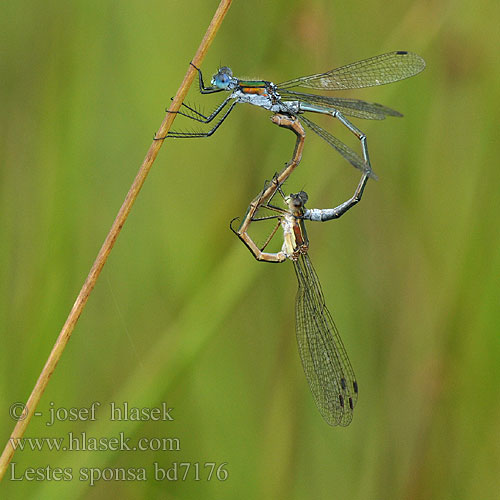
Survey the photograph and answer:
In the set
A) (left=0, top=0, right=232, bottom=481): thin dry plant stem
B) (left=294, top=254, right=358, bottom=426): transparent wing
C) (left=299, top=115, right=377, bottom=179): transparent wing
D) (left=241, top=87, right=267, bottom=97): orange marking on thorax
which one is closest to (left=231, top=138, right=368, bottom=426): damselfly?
(left=294, top=254, right=358, bottom=426): transparent wing

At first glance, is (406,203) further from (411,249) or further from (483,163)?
(483,163)

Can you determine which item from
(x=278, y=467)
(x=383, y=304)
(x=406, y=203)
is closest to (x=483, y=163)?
(x=406, y=203)

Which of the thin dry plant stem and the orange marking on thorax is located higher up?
the orange marking on thorax

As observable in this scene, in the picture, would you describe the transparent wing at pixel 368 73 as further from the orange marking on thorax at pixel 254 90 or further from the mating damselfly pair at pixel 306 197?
the orange marking on thorax at pixel 254 90

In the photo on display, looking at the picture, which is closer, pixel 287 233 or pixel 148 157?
pixel 148 157

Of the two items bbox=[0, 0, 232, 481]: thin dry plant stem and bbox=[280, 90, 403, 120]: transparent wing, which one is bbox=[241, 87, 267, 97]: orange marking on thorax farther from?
bbox=[0, 0, 232, 481]: thin dry plant stem

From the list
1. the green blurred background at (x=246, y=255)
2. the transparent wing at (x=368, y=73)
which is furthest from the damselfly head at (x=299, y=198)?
the transparent wing at (x=368, y=73)
